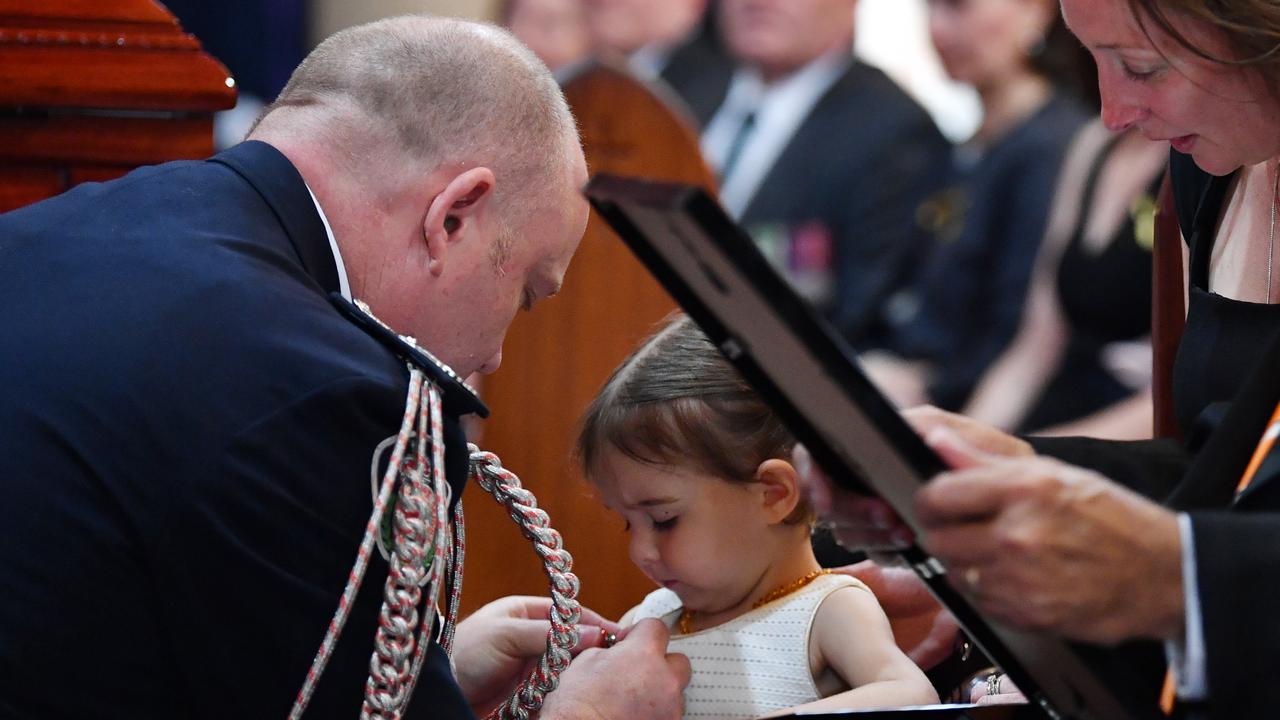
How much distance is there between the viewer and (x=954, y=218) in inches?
186

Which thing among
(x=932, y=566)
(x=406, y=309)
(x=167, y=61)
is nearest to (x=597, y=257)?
(x=167, y=61)

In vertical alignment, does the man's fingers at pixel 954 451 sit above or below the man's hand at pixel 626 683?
above

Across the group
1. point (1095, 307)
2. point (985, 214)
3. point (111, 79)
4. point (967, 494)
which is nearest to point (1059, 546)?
point (967, 494)

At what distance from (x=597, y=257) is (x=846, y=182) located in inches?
65.3

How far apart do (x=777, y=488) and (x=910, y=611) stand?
0.80 ft

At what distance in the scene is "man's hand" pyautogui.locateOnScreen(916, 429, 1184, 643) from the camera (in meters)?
1.12

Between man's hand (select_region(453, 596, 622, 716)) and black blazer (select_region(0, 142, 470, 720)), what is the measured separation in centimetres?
46

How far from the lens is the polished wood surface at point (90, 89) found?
209 centimetres

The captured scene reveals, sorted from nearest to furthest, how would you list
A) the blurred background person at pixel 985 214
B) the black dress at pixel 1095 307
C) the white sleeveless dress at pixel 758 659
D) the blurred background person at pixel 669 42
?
1. the white sleeveless dress at pixel 758 659
2. the black dress at pixel 1095 307
3. the blurred background person at pixel 985 214
4. the blurred background person at pixel 669 42

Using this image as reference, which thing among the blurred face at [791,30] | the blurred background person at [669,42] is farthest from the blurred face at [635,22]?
the blurred face at [791,30]

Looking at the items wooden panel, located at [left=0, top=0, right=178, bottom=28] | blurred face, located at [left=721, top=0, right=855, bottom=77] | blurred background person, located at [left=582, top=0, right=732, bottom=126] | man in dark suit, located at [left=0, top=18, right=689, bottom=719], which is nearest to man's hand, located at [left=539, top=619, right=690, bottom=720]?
man in dark suit, located at [left=0, top=18, right=689, bottom=719]

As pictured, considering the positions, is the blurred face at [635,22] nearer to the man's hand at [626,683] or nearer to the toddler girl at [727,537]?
the toddler girl at [727,537]

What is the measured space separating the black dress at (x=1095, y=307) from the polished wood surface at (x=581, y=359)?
1.23m

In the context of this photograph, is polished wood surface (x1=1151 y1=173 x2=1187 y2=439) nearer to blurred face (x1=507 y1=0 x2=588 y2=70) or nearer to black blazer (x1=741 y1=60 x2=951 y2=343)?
black blazer (x1=741 y1=60 x2=951 y2=343)
